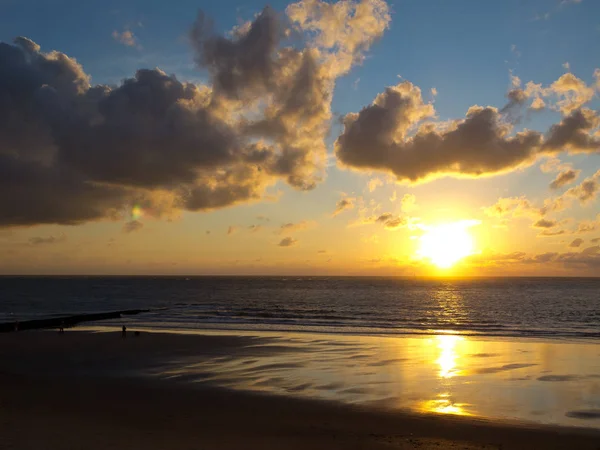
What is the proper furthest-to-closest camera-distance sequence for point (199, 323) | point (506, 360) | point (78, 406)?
point (199, 323), point (506, 360), point (78, 406)

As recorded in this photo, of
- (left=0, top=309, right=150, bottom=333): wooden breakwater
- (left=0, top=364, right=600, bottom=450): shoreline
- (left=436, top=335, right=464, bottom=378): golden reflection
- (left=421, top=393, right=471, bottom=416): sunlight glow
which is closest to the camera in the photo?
(left=0, top=364, right=600, bottom=450): shoreline

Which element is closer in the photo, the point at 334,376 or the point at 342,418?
the point at 342,418

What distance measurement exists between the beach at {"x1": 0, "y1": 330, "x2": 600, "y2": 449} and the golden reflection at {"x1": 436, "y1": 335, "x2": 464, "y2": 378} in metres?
0.65

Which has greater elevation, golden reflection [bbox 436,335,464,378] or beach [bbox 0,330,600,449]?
beach [bbox 0,330,600,449]

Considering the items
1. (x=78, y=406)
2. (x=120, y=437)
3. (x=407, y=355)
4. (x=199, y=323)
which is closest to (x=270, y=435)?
(x=120, y=437)

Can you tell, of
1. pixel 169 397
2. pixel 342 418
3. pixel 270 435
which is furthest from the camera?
pixel 169 397

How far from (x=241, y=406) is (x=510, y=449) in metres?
10.3

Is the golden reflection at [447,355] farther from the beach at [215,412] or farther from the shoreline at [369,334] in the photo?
the shoreline at [369,334]

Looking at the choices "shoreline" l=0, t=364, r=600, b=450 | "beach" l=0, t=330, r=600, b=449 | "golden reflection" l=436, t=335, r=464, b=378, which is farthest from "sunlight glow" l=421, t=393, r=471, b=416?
"golden reflection" l=436, t=335, r=464, b=378

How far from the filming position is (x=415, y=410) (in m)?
20.0

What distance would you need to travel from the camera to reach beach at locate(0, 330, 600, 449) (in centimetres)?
1596

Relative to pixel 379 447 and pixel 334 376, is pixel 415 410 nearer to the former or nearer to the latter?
pixel 379 447

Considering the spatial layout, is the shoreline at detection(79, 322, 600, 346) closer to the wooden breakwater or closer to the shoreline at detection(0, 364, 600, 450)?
the wooden breakwater

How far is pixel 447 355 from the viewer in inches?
1358
